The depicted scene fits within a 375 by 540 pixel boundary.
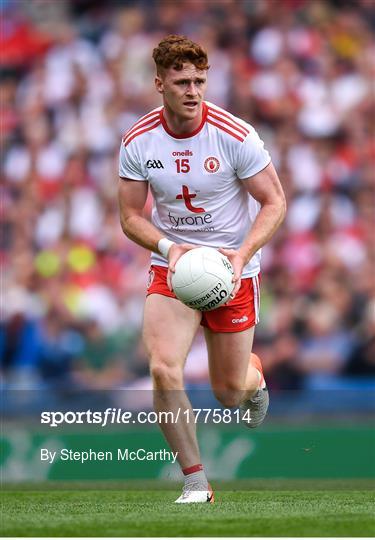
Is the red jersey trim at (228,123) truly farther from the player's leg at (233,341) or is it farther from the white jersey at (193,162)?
the player's leg at (233,341)

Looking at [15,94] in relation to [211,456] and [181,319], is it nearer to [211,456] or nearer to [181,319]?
[211,456]

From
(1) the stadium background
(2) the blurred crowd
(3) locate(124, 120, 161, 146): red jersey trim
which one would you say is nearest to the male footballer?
(3) locate(124, 120, 161, 146): red jersey trim

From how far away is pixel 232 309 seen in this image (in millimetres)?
7738

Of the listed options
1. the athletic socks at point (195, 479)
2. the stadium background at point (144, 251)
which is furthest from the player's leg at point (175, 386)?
the stadium background at point (144, 251)

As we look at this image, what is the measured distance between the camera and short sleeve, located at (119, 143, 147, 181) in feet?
24.3

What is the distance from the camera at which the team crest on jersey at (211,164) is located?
291 inches

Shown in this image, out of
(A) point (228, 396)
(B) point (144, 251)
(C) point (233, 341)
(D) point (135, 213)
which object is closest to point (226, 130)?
(D) point (135, 213)

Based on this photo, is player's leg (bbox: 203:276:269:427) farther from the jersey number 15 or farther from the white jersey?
the jersey number 15

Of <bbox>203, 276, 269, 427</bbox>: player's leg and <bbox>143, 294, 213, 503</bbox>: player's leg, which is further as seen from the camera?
<bbox>203, 276, 269, 427</bbox>: player's leg

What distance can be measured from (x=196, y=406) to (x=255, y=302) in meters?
4.19

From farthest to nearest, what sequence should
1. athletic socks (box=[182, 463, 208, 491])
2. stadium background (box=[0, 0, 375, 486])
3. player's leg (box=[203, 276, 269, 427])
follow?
stadium background (box=[0, 0, 375, 486]) < player's leg (box=[203, 276, 269, 427]) < athletic socks (box=[182, 463, 208, 491])

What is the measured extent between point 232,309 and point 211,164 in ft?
3.14

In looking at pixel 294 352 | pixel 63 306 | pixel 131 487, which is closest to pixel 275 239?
pixel 294 352

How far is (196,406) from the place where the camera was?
39.3 feet
